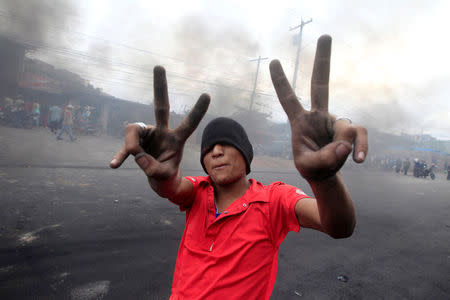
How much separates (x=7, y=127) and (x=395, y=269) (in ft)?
53.3

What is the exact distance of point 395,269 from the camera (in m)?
3.31

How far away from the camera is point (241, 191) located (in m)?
1.43

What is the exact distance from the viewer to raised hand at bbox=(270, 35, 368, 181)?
90cm

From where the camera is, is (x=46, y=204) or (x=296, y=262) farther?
(x=46, y=204)

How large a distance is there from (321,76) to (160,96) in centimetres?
81

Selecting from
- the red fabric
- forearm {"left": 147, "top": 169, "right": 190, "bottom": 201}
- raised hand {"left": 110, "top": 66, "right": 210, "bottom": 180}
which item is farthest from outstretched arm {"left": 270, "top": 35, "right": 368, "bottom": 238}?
forearm {"left": 147, "top": 169, "right": 190, "bottom": 201}

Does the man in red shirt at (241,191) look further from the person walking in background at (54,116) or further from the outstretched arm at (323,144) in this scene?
the person walking in background at (54,116)

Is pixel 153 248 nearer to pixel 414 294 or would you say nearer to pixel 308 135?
pixel 308 135

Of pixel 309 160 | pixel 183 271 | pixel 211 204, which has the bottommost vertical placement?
pixel 183 271

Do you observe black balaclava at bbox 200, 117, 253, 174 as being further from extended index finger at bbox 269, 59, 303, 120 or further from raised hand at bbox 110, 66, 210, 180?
extended index finger at bbox 269, 59, 303, 120

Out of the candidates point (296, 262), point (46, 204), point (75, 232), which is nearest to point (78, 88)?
point (46, 204)

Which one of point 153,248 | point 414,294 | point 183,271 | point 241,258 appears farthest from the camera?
point 153,248

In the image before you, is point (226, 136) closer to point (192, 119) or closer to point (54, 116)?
point (192, 119)

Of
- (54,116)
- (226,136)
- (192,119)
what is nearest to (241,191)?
(226,136)
